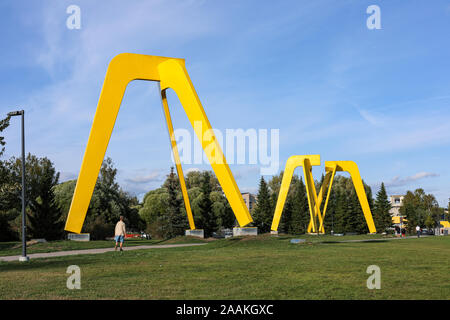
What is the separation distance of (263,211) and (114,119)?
39.9m

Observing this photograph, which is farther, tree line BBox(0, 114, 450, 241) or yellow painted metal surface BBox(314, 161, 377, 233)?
yellow painted metal surface BBox(314, 161, 377, 233)

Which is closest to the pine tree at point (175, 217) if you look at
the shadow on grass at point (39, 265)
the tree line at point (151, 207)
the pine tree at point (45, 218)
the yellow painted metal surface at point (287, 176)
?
the tree line at point (151, 207)

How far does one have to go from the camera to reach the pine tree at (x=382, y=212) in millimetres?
61500

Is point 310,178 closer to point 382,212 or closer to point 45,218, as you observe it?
point 45,218

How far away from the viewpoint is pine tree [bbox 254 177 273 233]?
58500 millimetres

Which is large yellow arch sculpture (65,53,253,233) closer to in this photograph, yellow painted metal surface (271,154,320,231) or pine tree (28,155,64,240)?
pine tree (28,155,64,240)

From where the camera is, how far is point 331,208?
209ft

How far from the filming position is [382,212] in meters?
61.8

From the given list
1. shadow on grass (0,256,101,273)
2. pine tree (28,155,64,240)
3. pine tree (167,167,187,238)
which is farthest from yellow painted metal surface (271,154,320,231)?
Result: shadow on grass (0,256,101,273)

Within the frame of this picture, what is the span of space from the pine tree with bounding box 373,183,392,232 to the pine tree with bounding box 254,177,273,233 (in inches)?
633

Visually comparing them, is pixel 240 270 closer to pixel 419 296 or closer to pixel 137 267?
pixel 137 267
